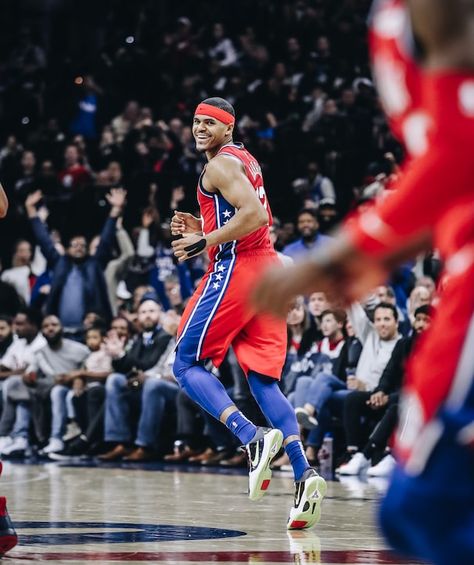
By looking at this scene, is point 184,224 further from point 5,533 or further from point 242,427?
point 5,533

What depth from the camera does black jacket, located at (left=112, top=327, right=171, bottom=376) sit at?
11281 millimetres

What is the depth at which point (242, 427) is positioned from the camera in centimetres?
570

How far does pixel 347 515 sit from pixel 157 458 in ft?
16.4

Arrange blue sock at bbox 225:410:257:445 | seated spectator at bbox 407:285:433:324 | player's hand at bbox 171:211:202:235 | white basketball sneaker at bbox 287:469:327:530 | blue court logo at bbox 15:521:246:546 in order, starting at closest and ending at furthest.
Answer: blue court logo at bbox 15:521:246:546 < white basketball sneaker at bbox 287:469:327:530 < blue sock at bbox 225:410:257:445 < player's hand at bbox 171:211:202:235 < seated spectator at bbox 407:285:433:324

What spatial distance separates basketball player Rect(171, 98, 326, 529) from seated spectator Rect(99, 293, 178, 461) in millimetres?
5106

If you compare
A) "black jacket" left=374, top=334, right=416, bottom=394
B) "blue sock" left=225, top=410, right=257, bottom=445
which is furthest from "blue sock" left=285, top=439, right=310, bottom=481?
"black jacket" left=374, top=334, right=416, bottom=394

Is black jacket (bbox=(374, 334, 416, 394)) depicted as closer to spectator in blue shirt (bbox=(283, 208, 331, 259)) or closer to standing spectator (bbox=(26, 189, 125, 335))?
spectator in blue shirt (bbox=(283, 208, 331, 259))

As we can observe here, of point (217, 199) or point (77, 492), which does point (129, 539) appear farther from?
point (77, 492)

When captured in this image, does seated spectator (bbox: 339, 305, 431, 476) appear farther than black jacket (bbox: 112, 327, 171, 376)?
No

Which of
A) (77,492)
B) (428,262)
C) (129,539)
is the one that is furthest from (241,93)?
(129,539)

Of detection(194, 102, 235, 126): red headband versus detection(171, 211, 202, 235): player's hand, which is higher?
detection(194, 102, 235, 126): red headband

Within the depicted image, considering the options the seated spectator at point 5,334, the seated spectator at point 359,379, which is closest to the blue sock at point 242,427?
the seated spectator at point 359,379

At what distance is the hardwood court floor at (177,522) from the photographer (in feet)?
15.1

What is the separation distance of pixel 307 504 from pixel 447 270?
3278mm
